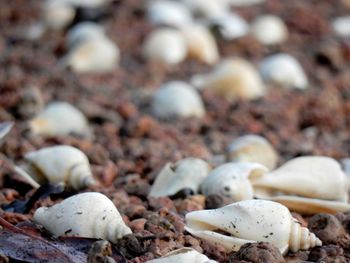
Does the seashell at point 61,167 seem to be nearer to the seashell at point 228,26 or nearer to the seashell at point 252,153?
the seashell at point 252,153

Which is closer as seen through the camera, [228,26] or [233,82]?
[233,82]

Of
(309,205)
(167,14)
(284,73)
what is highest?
(309,205)

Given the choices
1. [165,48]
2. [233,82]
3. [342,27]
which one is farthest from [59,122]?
[342,27]

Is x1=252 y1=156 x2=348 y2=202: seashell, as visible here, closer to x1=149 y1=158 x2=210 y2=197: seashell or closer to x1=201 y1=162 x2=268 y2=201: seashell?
x1=201 y1=162 x2=268 y2=201: seashell

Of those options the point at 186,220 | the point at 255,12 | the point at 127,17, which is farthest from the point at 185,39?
the point at 186,220

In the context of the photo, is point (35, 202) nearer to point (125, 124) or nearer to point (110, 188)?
point (110, 188)

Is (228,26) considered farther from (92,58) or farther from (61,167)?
(61,167)
